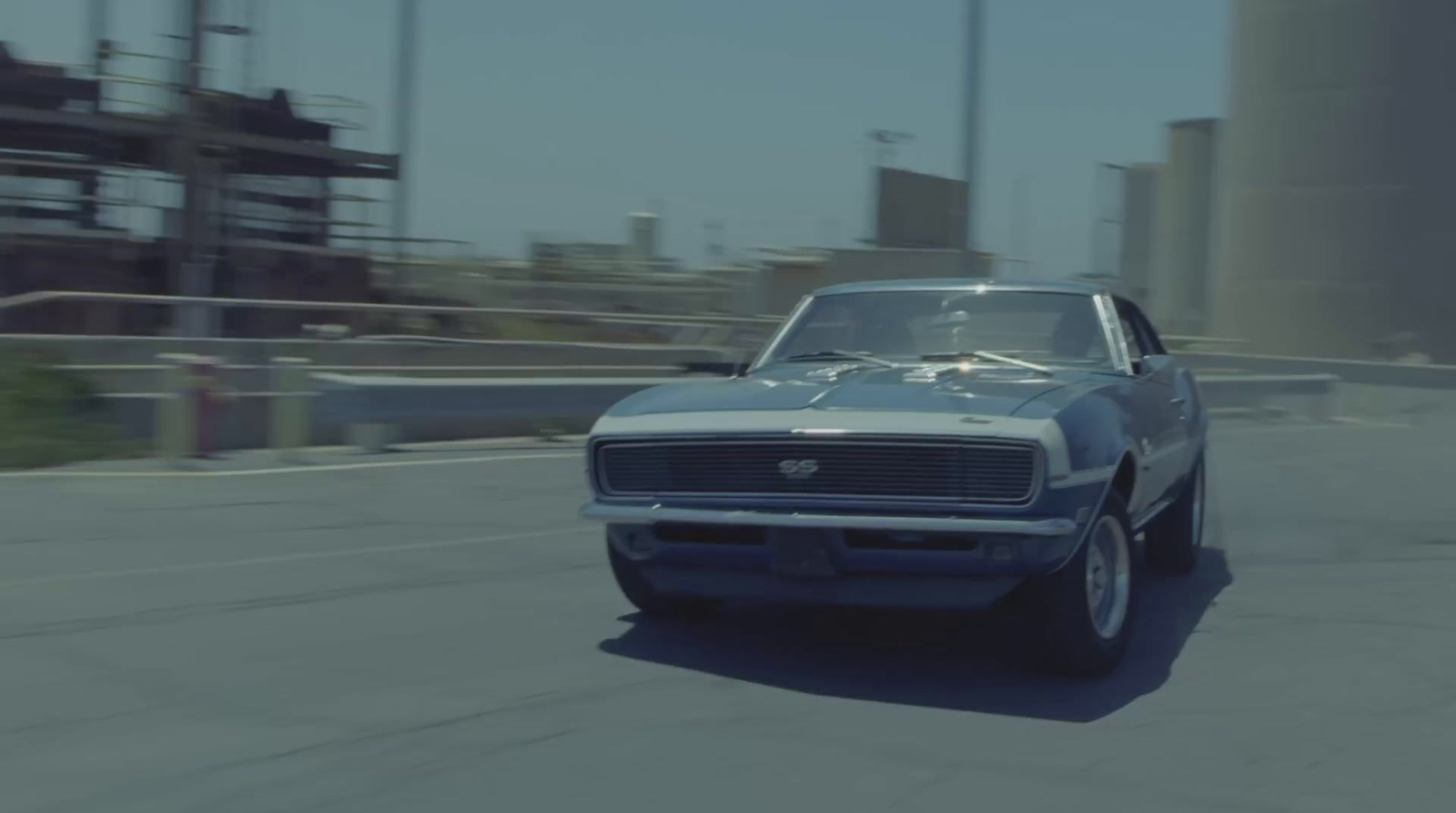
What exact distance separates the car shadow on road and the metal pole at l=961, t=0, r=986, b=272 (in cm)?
1400

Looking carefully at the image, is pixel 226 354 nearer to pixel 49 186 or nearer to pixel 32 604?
pixel 32 604

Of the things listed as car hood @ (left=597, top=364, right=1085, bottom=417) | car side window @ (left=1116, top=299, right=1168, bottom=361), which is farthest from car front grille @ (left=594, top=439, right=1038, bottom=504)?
car side window @ (left=1116, top=299, right=1168, bottom=361)

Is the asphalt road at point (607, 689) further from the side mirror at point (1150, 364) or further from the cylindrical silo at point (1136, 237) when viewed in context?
the cylindrical silo at point (1136, 237)

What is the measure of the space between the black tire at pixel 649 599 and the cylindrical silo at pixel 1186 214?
3867 centimetres

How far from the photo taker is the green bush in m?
11.7

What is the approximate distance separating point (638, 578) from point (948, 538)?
149 cm

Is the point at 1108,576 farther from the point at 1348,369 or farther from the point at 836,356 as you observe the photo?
the point at 1348,369

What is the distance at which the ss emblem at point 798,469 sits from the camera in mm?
5855

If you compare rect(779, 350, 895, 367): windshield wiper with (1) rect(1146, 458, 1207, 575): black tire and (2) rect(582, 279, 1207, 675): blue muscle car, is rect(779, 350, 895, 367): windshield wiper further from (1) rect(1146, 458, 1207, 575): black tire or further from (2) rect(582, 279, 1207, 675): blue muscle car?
(1) rect(1146, 458, 1207, 575): black tire

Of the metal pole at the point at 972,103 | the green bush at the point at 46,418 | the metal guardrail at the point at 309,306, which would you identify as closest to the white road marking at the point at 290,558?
the green bush at the point at 46,418

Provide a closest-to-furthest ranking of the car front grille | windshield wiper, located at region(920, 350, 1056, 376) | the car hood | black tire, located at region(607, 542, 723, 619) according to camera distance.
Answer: the car front grille, the car hood, black tire, located at region(607, 542, 723, 619), windshield wiper, located at region(920, 350, 1056, 376)

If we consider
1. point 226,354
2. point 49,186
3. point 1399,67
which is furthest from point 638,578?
point 1399,67

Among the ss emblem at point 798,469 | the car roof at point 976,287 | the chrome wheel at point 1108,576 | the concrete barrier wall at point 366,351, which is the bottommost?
the chrome wheel at point 1108,576

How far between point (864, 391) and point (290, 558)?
3.49m
